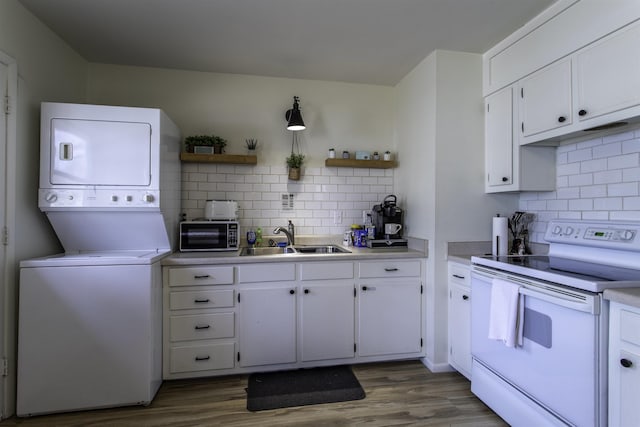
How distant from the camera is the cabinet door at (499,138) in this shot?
2373mm

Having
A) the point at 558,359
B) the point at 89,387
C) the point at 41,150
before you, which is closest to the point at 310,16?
the point at 41,150

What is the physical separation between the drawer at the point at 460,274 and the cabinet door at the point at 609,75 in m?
1.16

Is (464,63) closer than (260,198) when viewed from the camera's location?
Yes

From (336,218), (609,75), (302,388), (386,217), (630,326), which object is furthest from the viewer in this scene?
(336,218)

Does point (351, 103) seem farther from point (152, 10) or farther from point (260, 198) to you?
point (152, 10)

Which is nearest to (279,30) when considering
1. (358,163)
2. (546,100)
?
(358,163)

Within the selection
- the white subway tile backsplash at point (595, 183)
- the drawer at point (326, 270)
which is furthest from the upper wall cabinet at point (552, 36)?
the drawer at point (326, 270)

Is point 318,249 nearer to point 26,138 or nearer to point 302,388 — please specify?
point 302,388

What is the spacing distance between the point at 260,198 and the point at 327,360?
1.52 m

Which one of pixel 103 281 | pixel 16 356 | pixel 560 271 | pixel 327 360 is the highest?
pixel 560 271

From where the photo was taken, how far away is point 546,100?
82.7 inches

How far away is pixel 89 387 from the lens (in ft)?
6.62

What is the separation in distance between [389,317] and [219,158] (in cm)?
195

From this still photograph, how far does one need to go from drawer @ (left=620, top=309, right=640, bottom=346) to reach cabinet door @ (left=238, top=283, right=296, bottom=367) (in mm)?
1817
